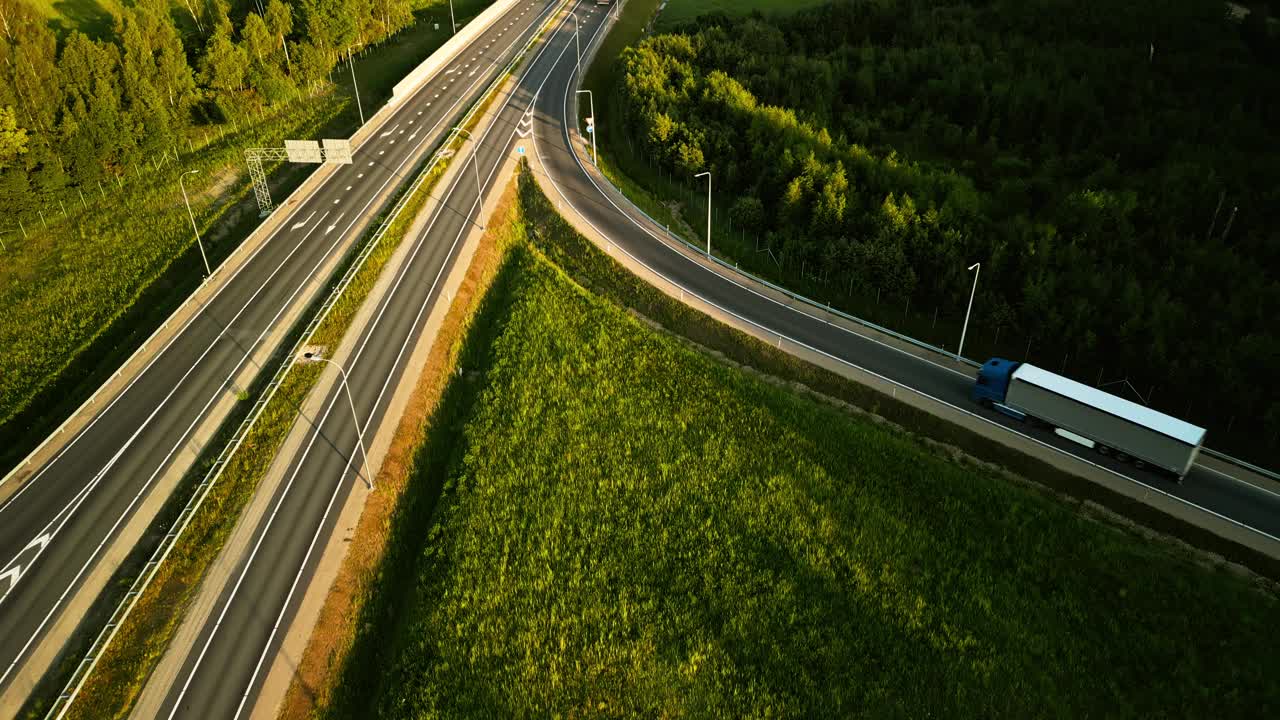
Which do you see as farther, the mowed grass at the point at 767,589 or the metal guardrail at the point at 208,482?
the mowed grass at the point at 767,589

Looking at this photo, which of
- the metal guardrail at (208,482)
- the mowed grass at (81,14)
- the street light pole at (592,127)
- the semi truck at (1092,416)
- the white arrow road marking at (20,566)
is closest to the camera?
the metal guardrail at (208,482)

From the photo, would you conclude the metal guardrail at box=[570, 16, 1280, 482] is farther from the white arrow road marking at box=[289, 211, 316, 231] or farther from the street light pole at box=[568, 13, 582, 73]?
the street light pole at box=[568, 13, 582, 73]

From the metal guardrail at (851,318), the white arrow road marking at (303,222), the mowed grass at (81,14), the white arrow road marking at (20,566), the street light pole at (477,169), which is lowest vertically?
the white arrow road marking at (20,566)

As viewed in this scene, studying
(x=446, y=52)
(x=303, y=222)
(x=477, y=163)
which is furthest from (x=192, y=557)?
(x=446, y=52)

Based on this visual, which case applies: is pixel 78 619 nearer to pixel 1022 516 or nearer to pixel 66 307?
pixel 66 307

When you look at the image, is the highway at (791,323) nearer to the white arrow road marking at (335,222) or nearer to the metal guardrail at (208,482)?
the metal guardrail at (208,482)

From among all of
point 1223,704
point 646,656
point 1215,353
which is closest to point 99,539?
point 646,656

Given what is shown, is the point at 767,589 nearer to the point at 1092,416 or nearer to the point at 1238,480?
the point at 1092,416

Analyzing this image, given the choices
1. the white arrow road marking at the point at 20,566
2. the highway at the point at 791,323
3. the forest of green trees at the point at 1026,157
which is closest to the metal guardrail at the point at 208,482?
the white arrow road marking at the point at 20,566
